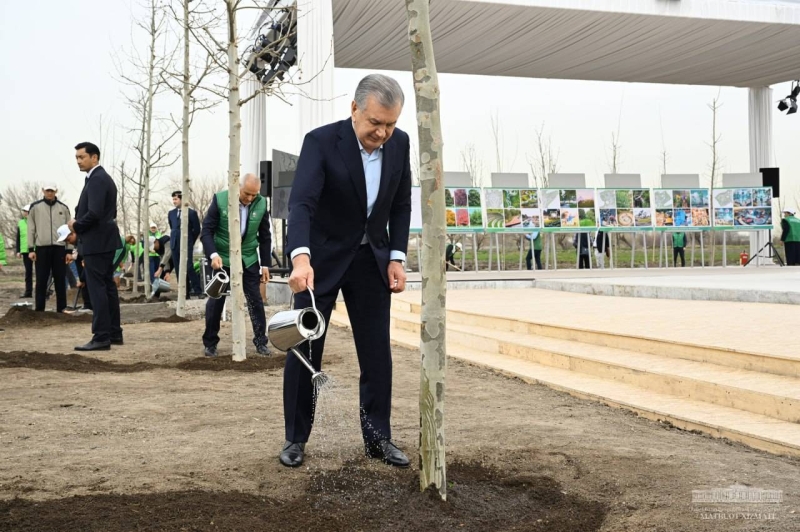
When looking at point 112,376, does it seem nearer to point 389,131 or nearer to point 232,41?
point 232,41

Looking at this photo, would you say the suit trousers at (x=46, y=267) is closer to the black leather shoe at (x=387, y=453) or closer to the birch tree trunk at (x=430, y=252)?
the black leather shoe at (x=387, y=453)

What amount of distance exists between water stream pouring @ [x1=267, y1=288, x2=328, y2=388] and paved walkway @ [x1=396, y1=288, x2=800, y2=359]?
3010 millimetres

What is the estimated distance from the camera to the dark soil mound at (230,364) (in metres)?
6.59

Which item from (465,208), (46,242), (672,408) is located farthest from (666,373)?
(465,208)

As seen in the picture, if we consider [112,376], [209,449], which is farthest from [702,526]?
[112,376]

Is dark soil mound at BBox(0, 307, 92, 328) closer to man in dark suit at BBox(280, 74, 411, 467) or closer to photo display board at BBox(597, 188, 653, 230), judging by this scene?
man in dark suit at BBox(280, 74, 411, 467)

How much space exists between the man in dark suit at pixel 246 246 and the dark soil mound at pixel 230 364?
0.40 m

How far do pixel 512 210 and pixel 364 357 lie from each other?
51.1 ft

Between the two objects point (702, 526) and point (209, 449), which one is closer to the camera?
point (702, 526)

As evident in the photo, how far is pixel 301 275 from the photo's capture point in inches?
122

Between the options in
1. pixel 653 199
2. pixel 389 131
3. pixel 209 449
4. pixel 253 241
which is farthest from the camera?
pixel 653 199

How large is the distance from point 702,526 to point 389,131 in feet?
6.15

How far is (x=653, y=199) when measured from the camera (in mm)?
19906

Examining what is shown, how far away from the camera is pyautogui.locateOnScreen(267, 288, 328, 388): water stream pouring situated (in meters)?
3.13
